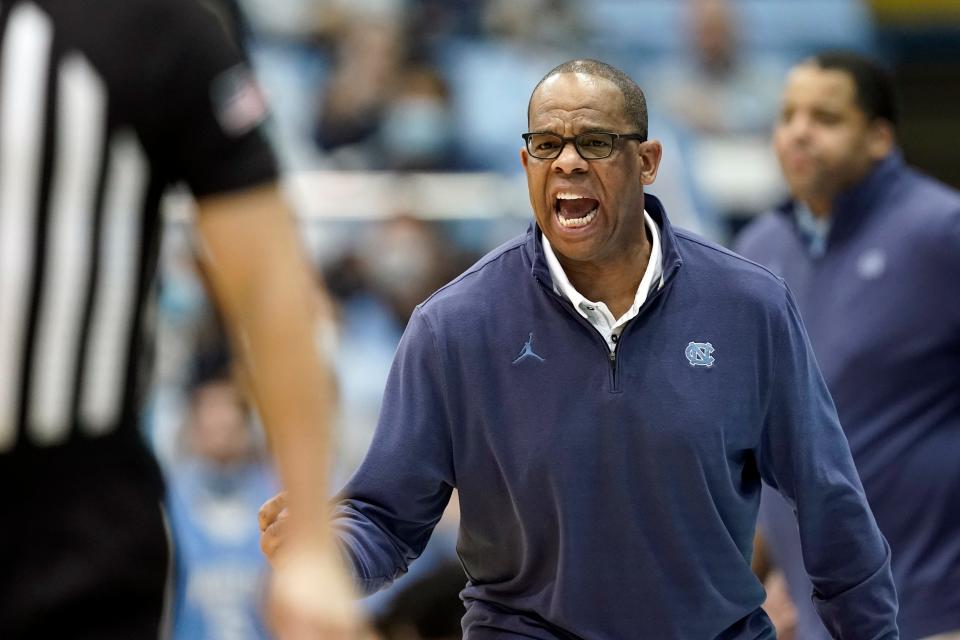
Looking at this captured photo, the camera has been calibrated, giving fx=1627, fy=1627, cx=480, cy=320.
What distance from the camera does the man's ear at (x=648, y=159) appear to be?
4.09 meters

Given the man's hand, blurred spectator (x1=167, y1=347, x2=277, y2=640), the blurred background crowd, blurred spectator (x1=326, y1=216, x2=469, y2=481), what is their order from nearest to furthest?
the man's hand < blurred spectator (x1=167, y1=347, x2=277, y2=640) < the blurred background crowd < blurred spectator (x1=326, y1=216, x2=469, y2=481)

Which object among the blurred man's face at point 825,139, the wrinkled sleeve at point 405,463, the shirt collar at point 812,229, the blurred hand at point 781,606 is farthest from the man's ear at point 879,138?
the wrinkled sleeve at point 405,463

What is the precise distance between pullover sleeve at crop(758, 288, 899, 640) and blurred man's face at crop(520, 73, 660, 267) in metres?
0.47

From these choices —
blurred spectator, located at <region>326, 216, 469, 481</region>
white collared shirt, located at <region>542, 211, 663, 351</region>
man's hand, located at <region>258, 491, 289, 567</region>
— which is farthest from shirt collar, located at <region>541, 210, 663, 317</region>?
blurred spectator, located at <region>326, 216, 469, 481</region>

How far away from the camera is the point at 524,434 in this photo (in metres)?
3.79

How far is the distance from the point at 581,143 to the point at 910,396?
1706 mm

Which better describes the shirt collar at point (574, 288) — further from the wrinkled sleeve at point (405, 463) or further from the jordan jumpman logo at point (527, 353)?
the wrinkled sleeve at point (405, 463)

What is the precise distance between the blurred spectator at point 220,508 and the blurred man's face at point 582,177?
439cm

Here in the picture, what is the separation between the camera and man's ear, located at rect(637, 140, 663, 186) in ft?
13.4

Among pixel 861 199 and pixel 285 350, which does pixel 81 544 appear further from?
pixel 861 199

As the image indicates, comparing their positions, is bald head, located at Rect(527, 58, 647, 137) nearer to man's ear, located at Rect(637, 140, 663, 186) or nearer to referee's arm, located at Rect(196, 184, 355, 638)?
man's ear, located at Rect(637, 140, 663, 186)

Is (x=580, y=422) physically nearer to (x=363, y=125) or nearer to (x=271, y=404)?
(x=271, y=404)

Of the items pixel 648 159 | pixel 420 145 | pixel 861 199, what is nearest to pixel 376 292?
pixel 420 145

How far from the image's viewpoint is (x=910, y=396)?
5.09 metres
